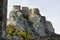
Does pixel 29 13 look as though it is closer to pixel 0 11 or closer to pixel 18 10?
pixel 18 10

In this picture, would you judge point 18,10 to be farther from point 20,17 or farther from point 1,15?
point 1,15

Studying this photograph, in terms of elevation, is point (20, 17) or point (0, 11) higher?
point (0, 11)

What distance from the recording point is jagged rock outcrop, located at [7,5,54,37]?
68762 mm

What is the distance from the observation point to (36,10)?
251 feet

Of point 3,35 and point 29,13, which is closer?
point 3,35

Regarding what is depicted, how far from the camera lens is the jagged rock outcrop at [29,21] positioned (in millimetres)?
68762

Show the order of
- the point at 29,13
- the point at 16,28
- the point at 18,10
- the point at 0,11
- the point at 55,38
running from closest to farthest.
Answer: the point at 0,11, the point at 55,38, the point at 16,28, the point at 18,10, the point at 29,13

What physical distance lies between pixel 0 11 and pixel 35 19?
5874cm

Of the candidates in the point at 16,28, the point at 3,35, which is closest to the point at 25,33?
the point at 16,28

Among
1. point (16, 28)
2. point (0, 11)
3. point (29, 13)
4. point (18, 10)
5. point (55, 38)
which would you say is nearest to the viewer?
point (0, 11)

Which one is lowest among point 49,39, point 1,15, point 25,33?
point 25,33

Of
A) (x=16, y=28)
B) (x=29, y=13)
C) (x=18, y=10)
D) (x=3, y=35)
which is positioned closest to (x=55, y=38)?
(x=3, y=35)

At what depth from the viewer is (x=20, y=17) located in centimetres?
7100

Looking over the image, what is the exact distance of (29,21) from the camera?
238 ft
